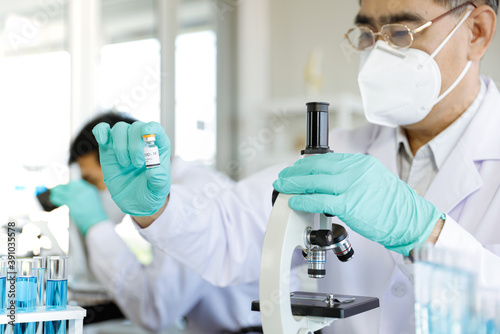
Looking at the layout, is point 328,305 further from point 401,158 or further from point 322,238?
point 401,158

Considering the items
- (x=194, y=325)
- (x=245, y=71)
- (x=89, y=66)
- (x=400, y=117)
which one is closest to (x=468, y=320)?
(x=400, y=117)

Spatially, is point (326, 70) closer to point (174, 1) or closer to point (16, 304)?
point (174, 1)

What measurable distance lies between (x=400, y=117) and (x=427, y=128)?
0.12 m

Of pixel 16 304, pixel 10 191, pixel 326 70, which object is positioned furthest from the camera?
pixel 326 70

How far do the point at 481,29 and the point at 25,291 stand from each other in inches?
54.6

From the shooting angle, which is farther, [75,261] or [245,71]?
[245,71]

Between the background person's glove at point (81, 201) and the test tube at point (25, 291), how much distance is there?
5.70 ft

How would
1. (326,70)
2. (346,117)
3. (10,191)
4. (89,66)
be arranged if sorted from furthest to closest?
1. (326,70)
2. (346,117)
3. (89,66)
4. (10,191)

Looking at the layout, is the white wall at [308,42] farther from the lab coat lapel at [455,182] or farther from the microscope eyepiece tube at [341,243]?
the microscope eyepiece tube at [341,243]

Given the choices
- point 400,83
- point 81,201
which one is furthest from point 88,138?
point 400,83

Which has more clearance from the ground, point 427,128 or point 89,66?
point 89,66

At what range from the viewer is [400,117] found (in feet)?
5.01

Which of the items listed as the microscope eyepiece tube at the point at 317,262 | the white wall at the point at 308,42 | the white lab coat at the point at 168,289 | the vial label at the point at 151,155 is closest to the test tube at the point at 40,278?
the vial label at the point at 151,155

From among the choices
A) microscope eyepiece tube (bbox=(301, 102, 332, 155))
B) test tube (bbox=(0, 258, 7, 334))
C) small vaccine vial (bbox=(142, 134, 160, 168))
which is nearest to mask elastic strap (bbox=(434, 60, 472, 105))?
microscope eyepiece tube (bbox=(301, 102, 332, 155))
